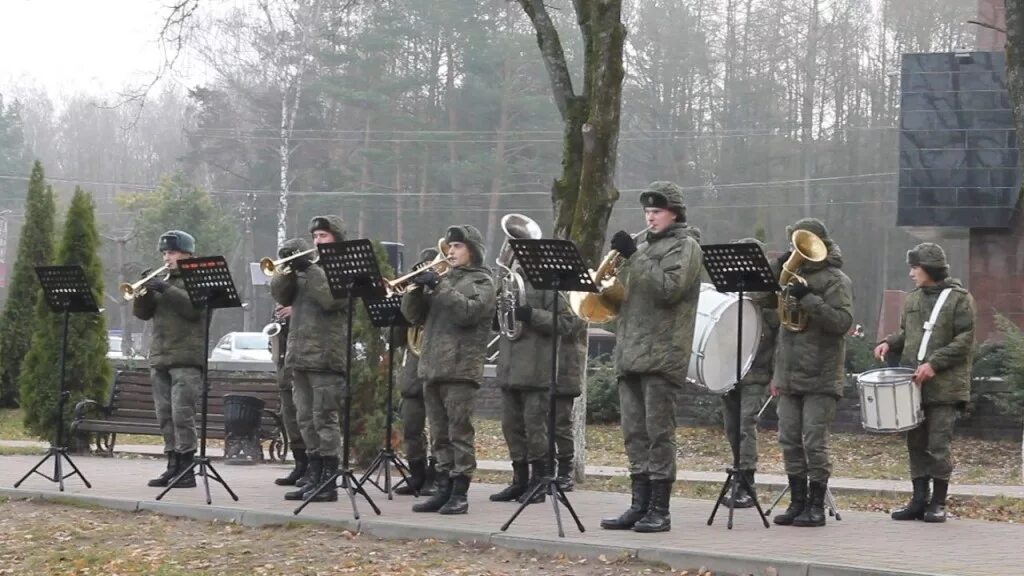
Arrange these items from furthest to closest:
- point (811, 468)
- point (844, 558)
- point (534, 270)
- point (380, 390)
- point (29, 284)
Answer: point (29, 284)
point (380, 390)
point (811, 468)
point (534, 270)
point (844, 558)

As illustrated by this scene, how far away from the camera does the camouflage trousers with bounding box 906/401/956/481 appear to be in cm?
1146

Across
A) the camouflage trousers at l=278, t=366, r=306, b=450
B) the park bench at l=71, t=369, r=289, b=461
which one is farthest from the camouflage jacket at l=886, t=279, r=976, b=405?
the park bench at l=71, t=369, r=289, b=461

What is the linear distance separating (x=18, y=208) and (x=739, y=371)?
61321mm

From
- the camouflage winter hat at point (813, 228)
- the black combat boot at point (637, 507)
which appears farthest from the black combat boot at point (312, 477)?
the camouflage winter hat at point (813, 228)

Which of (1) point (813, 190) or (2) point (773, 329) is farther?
(1) point (813, 190)

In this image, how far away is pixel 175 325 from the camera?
13516 mm

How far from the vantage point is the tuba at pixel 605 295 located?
10469 mm

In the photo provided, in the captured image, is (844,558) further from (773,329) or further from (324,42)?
(324,42)

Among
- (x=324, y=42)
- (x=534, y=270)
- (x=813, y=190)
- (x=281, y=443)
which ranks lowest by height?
(x=281, y=443)

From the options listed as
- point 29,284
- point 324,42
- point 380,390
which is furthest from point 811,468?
point 324,42

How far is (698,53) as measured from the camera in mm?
52188

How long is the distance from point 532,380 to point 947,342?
3178mm

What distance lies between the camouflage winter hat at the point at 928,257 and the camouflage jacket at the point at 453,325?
10.5ft

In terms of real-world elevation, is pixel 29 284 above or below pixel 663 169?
below
